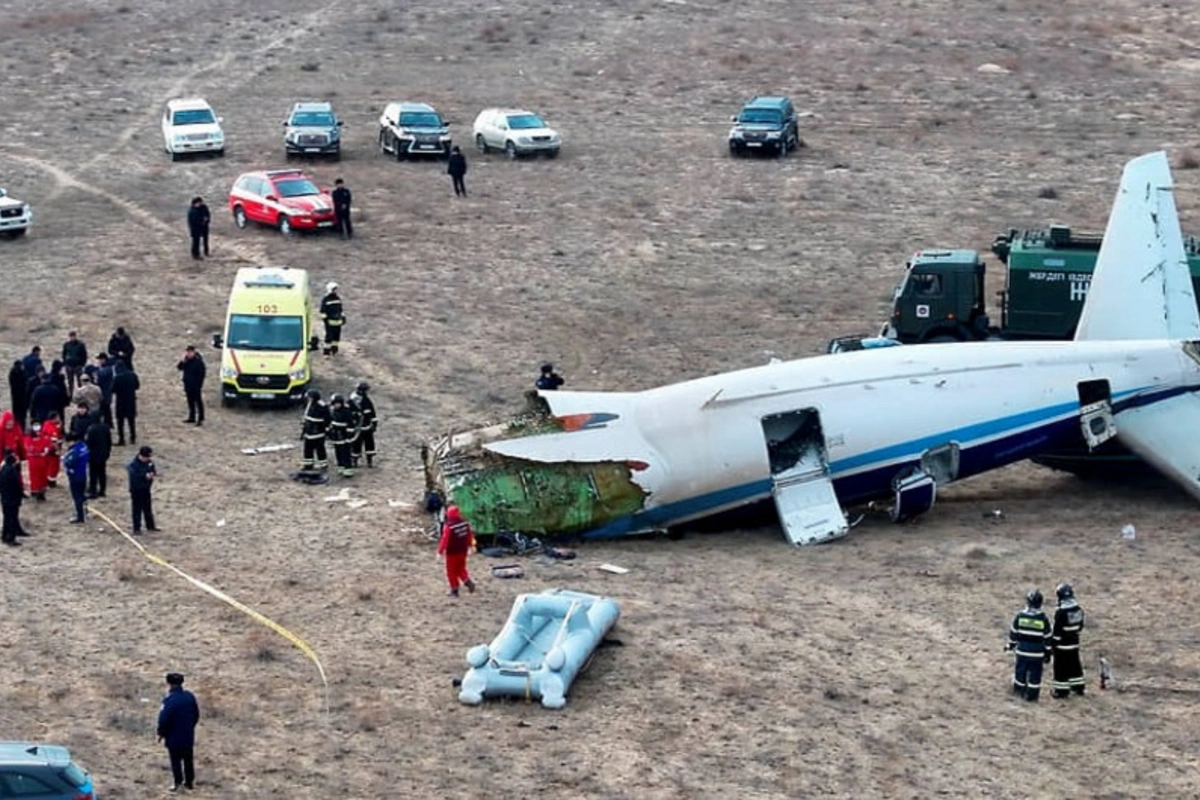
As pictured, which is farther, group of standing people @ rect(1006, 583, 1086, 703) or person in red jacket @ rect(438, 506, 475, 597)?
person in red jacket @ rect(438, 506, 475, 597)

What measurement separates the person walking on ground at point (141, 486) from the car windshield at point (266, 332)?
296 inches

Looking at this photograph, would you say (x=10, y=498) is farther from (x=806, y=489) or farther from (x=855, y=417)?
(x=855, y=417)

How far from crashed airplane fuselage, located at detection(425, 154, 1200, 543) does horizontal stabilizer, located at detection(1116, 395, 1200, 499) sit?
0.02 meters

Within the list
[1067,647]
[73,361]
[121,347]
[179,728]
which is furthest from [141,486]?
[1067,647]

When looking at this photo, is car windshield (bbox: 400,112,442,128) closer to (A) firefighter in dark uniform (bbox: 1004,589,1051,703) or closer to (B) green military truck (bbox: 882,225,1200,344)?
(B) green military truck (bbox: 882,225,1200,344)

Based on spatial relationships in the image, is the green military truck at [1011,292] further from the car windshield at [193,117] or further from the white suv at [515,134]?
the car windshield at [193,117]

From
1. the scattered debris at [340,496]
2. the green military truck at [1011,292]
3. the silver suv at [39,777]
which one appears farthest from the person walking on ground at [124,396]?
the silver suv at [39,777]

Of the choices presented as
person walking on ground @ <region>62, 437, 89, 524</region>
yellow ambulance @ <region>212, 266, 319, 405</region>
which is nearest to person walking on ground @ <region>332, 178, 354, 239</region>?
yellow ambulance @ <region>212, 266, 319, 405</region>

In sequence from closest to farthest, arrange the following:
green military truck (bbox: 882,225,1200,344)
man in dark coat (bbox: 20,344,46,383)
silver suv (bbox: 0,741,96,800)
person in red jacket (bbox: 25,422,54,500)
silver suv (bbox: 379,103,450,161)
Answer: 1. silver suv (bbox: 0,741,96,800)
2. person in red jacket (bbox: 25,422,54,500)
3. man in dark coat (bbox: 20,344,46,383)
4. green military truck (bbox: 882,225,1200,344)
5. silver suv (bbox: 379,103,450,161)

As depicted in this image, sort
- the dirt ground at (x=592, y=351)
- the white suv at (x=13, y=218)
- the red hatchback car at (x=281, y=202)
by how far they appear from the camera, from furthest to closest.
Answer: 1. the red hatchback car at (x=281, y=202)
2. the white suv at (x=13, y=218)
3. the dirt ground at (x=592, y=351)

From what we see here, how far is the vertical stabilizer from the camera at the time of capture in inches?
1470

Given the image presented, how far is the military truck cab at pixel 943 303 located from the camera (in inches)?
1655

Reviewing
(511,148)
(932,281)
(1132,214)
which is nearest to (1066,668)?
(1132,214)

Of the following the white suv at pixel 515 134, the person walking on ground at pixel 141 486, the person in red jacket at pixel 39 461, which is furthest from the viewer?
the white suv at pixel 515 134
